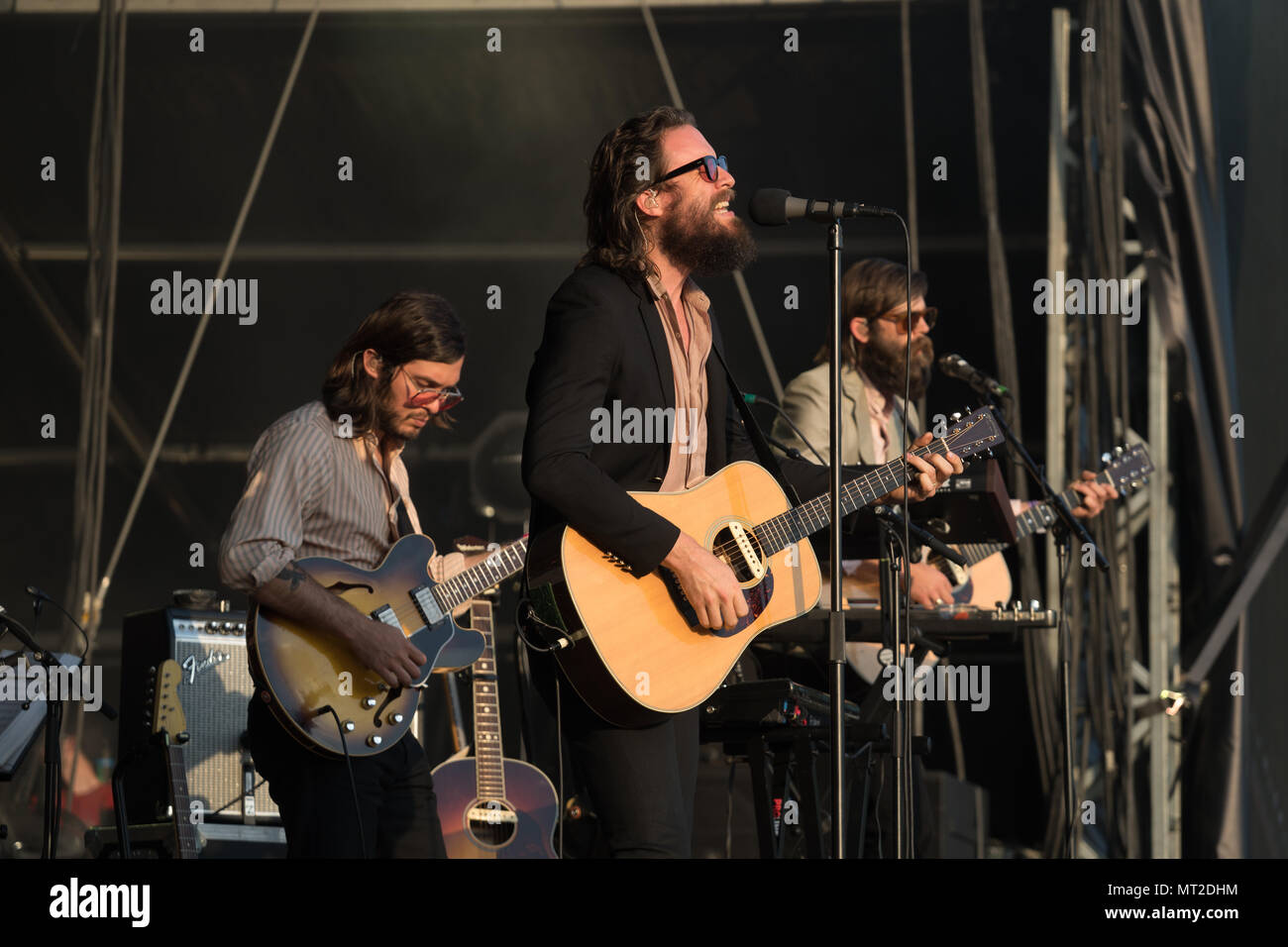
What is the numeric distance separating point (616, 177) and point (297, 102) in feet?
13.7

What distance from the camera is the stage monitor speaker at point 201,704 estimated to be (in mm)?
5207

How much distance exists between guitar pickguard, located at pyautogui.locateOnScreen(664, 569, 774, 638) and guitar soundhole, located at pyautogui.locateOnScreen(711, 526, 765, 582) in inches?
1.5

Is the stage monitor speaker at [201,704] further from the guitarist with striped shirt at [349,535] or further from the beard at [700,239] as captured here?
the beard at [700,239]

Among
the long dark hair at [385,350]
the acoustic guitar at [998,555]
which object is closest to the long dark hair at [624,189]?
the long dark hair at [385,350]

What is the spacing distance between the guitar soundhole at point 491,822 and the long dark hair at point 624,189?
2782 millimetres

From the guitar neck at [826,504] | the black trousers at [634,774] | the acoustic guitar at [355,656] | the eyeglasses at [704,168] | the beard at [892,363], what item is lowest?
the black trousers at [634,774]

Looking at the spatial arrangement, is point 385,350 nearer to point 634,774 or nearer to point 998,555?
point 634,774

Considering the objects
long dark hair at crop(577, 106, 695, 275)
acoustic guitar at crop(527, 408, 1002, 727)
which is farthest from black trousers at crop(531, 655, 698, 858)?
long dark hair at crop(577, 106, 695, 275)

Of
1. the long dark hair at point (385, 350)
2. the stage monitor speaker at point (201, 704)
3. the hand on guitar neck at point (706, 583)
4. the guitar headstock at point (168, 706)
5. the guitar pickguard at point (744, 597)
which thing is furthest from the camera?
the stage monitor speaker at point (201, 704)

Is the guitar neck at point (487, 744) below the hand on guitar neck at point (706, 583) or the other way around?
below

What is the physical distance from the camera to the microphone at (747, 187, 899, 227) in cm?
326
